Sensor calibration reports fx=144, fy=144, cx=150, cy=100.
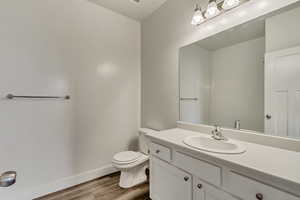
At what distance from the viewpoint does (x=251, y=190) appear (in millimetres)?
754

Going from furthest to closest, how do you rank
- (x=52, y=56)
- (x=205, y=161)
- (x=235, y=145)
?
(x=52, y=56), (x=235, y=145), (x=205, y=161)

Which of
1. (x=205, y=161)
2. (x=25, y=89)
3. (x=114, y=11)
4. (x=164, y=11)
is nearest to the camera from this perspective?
(x=205, y=161)

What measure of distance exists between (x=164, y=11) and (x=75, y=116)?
1906 millimetres

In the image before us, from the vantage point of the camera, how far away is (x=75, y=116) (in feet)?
6.31

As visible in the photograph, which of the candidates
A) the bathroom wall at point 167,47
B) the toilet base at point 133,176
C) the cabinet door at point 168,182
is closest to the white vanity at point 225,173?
the cabinet door at point 168,182

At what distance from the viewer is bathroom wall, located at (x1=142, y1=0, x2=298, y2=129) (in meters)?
1.46

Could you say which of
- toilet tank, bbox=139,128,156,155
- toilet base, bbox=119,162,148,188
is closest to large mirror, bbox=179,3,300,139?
toilet tank, bbox=139,128,156,155

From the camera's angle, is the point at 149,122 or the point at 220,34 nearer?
the point at 220,34

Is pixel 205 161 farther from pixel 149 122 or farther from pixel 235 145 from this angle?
pixel 149 122

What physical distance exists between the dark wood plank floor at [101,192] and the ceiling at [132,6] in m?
2.51

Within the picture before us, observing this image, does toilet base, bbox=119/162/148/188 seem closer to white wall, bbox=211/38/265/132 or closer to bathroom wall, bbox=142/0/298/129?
bathroom wall, bbox=142/0/298/129

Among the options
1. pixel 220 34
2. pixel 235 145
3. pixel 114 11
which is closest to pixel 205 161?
pixel 235 145

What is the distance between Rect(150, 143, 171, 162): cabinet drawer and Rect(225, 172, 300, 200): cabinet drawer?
0.51 metres

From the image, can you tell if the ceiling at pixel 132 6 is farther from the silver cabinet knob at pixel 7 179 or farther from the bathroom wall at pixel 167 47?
the silver cabinet knob at pixel 7 179
